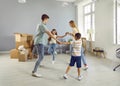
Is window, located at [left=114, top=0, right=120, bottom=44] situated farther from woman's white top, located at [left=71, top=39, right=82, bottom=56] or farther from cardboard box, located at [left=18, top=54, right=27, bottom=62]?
cardboard box, located at [left=18, top=54, right=27, bottom=62]

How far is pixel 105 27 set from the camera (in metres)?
7.20

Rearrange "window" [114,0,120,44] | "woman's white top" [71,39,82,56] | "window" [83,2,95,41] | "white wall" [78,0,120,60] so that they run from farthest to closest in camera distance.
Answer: "window" [83,2,95,41]
"white wall" [78,0,120,60]
"window" [114,0,120,44]
"woman's white top" [71,39,82,56]

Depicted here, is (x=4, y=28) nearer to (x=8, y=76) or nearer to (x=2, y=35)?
(x=2, y=35)

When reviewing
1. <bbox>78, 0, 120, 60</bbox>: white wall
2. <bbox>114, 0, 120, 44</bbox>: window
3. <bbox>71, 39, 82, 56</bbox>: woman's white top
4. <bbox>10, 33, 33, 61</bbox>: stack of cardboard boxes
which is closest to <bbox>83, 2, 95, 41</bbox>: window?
<bbox>78, 0, 120, 60</bbox>: white wall

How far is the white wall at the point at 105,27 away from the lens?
6777mm

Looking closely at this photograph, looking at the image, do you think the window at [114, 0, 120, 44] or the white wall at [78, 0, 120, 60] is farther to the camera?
the white wall at [78, 0, 120, 60]

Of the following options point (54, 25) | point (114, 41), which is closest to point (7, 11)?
point (54, 25)

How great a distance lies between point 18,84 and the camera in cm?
371

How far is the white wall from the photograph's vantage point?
22.2 feet

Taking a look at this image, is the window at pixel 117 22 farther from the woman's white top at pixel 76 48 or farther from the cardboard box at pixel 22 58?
the cardboard box at pixel 22 58

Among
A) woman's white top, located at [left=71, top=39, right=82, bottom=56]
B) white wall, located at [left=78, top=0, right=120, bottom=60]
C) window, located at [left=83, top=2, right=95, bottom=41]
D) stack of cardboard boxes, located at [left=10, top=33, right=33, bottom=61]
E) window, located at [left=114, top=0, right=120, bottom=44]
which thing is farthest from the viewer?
window, located at [left=83, top=2, right=95, bottom=41]

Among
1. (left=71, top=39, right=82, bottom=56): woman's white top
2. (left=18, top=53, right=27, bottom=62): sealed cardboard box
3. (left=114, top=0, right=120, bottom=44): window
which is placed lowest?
(left=18, top=53, right=27, bottom=62): sealed cardboard box

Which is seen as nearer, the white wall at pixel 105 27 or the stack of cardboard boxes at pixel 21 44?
the white wall at pixel 105 27

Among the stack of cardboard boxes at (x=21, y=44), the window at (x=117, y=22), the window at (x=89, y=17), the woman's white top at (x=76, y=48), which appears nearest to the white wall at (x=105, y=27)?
the window at (x=117, y=22)
